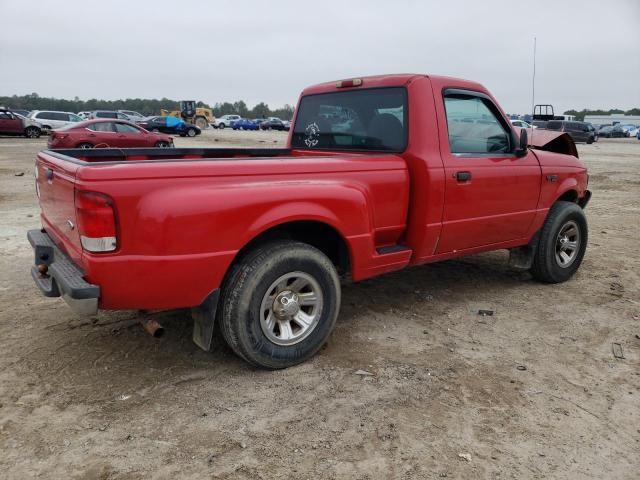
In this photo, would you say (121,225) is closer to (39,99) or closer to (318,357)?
(318,357)

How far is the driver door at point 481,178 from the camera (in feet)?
14.0

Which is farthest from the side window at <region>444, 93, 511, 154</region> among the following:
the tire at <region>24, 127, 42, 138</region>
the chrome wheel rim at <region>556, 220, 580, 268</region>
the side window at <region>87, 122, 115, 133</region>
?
the tire at <region>24, 127, 42, 138</region>

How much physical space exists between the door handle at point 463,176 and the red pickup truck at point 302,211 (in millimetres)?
13

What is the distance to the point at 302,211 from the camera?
336cm

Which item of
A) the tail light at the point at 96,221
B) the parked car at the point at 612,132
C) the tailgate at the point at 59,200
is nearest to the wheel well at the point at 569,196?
the tail light at the point at 96,221

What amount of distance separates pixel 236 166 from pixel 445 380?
1864mm

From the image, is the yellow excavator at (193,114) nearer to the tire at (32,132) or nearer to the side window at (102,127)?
the tire at (32,132)

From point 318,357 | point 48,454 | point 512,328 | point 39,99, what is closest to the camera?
point 48,454

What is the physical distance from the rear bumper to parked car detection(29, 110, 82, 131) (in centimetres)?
2915

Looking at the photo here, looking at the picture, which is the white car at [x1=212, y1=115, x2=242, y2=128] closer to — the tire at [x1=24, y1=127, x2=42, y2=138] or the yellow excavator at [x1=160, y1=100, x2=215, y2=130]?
the yellow excavator at [x1=160, y1=100, x2=215, y2=130]

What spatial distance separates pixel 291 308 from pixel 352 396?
68 centimetres

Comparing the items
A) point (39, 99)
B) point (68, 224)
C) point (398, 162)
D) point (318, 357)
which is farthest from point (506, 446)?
point (39, 99)

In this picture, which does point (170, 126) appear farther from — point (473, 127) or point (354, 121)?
point (473, 127)

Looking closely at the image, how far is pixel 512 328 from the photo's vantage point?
171 inches
